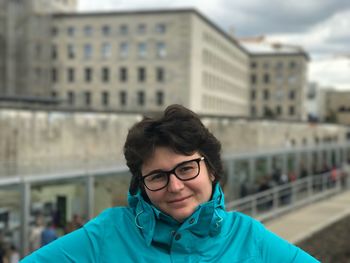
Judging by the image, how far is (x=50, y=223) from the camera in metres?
8.08

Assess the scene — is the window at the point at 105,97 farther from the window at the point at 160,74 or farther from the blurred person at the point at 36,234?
the blurred person at the point at 36,234

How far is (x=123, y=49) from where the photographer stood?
2608 inches

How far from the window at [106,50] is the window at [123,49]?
1.49 m

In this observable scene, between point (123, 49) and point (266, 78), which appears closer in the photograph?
point (123, 49)

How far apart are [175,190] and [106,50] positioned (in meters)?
66.5

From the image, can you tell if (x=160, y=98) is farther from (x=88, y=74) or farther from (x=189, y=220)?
(x=189, y=220)

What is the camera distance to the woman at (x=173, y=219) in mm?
1634

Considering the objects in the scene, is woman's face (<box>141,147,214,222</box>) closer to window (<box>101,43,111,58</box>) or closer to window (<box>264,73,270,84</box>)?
window (<box>101,43,111,58</box>)

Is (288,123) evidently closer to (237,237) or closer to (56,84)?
(56,84)

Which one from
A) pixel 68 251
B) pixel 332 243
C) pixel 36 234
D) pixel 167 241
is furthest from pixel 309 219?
pixel 68 251

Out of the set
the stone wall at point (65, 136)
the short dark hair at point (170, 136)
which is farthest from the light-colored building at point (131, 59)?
the short dark hair at point (170, 136)

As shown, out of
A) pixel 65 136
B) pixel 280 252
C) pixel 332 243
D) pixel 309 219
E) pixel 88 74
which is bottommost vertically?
pixel 332 243

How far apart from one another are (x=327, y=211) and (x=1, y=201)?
9.74 metres

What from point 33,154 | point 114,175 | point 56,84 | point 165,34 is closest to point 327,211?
point 114,175
